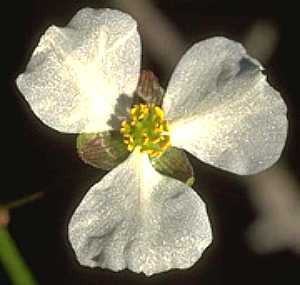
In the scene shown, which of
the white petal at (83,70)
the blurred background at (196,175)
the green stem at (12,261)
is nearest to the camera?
the white petal at (83,70)

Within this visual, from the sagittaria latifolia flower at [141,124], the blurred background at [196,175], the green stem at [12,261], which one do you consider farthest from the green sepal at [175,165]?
the blurred background at [196,175]

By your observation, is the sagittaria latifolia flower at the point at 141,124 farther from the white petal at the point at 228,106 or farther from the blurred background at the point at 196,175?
the blurred background at the point at 196,175

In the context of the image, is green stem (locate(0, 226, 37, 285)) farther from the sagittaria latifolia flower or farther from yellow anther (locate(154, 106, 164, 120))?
yellow anther (locate(154, 106, 164, 120))

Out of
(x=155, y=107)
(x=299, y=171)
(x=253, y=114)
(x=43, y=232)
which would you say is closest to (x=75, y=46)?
(x=155, y=107)

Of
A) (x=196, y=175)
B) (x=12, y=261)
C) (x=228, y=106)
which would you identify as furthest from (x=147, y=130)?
(x=196, y=175)

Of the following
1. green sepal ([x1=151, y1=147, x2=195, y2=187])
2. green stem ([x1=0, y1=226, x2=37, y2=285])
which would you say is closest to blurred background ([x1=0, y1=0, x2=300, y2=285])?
green stem ([x1=0, y1=226, x2=37, y2=285])

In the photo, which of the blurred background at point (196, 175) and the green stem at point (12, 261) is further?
the blurred background at point (196, 175)

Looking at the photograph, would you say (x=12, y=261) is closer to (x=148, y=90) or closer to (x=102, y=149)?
(x=102, y=149)
